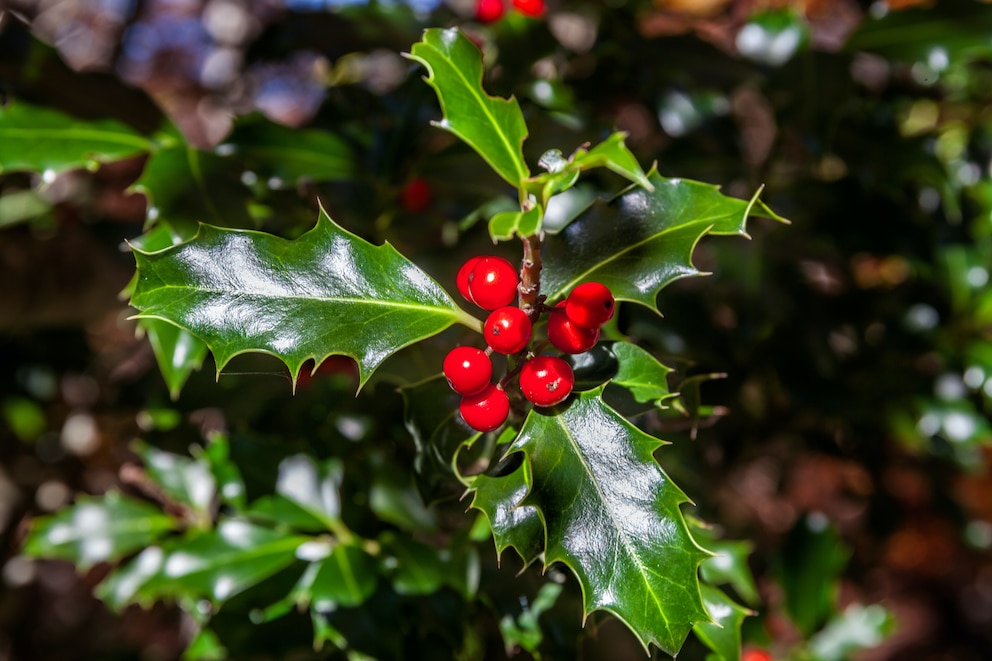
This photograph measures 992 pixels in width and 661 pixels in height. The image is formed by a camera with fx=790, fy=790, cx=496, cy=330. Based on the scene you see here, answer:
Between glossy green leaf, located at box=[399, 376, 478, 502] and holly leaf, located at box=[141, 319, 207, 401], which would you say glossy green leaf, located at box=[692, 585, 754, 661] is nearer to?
glossy green leaf, located at box=[399, 376, 478, 502]

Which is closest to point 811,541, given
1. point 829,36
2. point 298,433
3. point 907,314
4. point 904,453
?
point 907,314

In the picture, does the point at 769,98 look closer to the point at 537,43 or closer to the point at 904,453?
the point at 537,43

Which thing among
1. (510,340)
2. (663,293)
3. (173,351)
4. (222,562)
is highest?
(510,340)

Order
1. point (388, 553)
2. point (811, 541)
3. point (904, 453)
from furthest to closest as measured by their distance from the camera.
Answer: point (904, 453) → point (811, 541) → point (388, 553)

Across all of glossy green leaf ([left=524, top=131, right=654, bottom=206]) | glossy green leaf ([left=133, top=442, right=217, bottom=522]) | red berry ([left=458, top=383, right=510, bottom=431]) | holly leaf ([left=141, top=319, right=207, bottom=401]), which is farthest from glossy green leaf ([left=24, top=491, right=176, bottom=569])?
glossy green leaf ([left=524, top=131, right=654, bottom=206])

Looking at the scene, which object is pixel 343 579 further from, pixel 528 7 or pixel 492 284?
pixel 528 7

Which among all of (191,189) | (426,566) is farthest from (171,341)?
(426,566)
